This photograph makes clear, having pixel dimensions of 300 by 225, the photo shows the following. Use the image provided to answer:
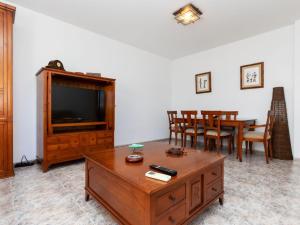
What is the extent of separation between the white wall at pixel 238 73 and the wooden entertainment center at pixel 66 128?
2.56m

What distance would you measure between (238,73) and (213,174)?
3191 mm

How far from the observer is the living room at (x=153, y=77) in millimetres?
1539

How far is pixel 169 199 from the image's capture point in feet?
3.45

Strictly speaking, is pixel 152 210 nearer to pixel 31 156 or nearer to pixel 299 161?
pixel 31 156

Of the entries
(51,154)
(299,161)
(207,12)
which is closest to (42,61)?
(51,154)

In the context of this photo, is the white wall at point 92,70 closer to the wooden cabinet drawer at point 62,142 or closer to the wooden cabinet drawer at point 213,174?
the wooden cabinet drawer at point 62,142

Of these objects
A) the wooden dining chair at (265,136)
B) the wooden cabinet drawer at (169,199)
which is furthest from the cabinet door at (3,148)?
the wooden dining chair at (265,136)

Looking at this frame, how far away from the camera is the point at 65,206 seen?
1.52 meters

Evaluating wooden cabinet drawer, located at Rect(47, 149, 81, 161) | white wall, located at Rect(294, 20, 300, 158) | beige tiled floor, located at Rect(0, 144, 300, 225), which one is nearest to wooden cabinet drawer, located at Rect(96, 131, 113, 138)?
wooden cabinet drawer, located at Rect(47, 149, 81, 161)

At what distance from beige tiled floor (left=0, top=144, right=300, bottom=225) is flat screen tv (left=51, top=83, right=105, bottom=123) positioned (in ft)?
2.74

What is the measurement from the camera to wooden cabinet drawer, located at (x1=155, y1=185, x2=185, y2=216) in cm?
99

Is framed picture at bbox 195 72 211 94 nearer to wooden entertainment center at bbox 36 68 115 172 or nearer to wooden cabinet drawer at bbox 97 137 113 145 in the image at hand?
wooden entertainment center at bbox 36 68 115 172

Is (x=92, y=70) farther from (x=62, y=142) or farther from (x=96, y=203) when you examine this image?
(x=96, y=203)

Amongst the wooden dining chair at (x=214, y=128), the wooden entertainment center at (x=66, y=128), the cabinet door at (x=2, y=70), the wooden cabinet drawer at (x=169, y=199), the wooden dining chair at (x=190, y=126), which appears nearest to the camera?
the wooden cabinet drawer at (x=169, y=199)
